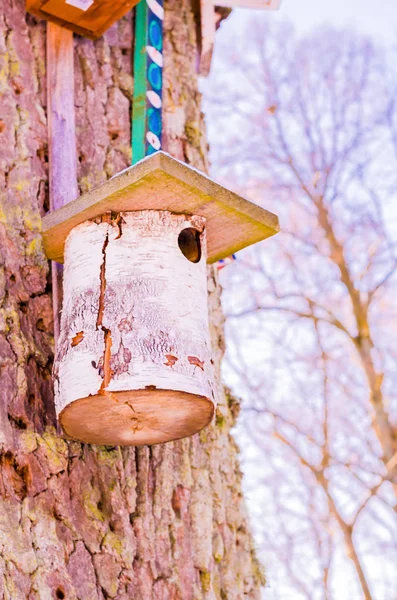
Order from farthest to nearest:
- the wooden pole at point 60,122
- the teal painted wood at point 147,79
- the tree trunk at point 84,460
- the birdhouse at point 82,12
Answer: the teal painted wood at point 147,79, the birdhouse at point 82,12, the wooden pole at point 60,122, the tree trunk at point 84,460

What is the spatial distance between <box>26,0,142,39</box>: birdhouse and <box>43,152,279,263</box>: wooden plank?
91 cm

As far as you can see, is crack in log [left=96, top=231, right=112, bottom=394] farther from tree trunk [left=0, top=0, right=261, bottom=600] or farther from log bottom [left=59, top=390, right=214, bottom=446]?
tree trunk [left=0, top=0, right=261, bottom=600]

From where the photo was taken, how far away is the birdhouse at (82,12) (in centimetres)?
279

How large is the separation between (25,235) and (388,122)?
5.99m

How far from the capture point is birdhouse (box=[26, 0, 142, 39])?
9.17 ft

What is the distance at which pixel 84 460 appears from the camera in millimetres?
2379

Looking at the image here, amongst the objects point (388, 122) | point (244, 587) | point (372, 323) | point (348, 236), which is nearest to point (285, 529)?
point (372, 323)

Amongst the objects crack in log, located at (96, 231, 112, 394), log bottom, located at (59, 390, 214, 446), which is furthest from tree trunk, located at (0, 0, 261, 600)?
crack in log, located at (96, 231, 112, 394)

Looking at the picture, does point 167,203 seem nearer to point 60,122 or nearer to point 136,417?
point 136,417

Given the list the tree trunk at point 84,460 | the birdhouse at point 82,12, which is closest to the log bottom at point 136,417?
the tree trunk at point 84,460

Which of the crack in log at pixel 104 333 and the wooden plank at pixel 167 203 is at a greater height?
the wooden plank at pixel 167 203

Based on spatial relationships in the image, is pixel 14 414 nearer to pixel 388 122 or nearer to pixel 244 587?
pixel 244 587

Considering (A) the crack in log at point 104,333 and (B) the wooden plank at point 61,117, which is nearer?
(A) the crack in log at point 104,333

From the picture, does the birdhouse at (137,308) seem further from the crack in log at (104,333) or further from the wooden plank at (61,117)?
the wooden plank at (61,117)
